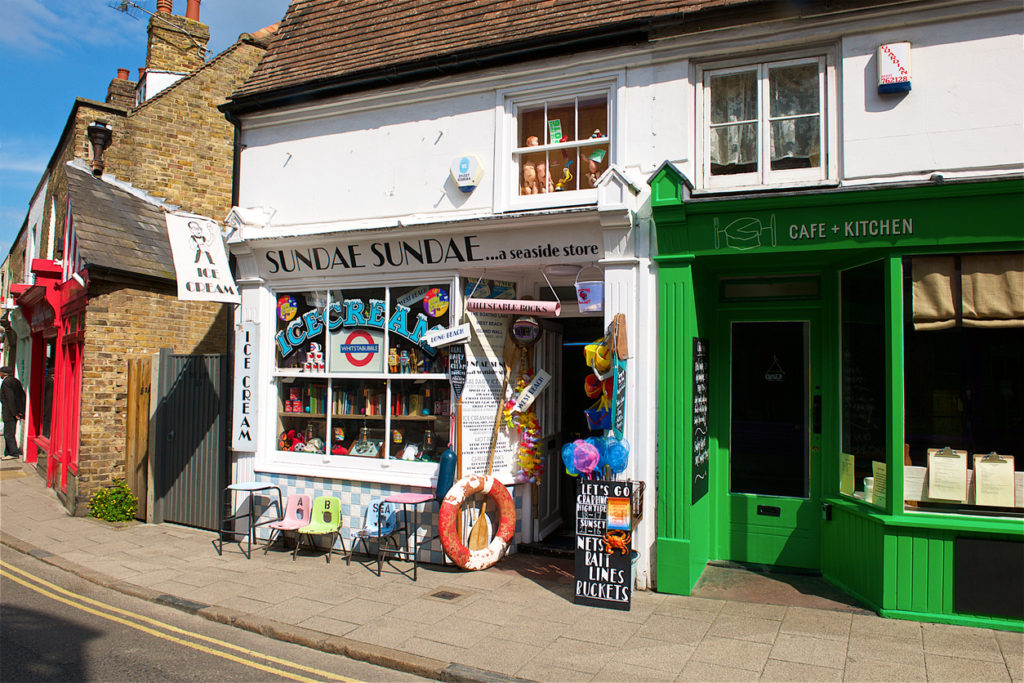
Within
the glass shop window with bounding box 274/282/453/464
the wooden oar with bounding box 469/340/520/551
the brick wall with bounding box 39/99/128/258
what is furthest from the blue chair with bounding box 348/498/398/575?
the brick wall with bounding box 39/99/128/258

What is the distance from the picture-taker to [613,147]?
7.21 m

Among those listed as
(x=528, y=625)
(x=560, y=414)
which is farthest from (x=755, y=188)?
(x=528, y=625)

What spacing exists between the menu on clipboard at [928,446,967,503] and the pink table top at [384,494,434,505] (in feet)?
16.0

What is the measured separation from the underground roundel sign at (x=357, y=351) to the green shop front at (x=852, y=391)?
360 centimetres

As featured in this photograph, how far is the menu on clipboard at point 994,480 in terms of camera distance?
18.9ft

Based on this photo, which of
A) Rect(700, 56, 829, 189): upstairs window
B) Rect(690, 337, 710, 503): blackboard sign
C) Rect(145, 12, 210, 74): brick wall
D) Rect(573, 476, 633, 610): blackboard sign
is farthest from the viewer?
Rect(145, 12, 210, 74): brick wall

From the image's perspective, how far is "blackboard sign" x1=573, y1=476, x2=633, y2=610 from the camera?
6.15m

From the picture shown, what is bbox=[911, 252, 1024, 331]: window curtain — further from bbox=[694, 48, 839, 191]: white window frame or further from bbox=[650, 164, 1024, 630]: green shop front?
bbox=[694, 48, 839, 191]: white window frame

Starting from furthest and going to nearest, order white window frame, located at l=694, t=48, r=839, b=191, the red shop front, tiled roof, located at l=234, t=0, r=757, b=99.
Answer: the red shop front, tiled roof, located at l=234, t=0, r=757, b=99, white window frame, located at l=694, t=48, r=839, b=191

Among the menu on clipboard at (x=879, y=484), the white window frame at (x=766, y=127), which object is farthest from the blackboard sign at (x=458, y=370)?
the menu on clipboard at (x=879, y=484)

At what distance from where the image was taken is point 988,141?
583 cm

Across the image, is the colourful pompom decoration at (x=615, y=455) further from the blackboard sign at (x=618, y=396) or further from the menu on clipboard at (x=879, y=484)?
the menu on clipboard at (x=879, y=484)

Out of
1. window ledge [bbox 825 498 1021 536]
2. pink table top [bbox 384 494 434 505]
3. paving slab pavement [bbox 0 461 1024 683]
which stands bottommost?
paving slab pavement [bbox 0 461 1024 683]

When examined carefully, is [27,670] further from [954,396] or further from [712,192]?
[954,396]
